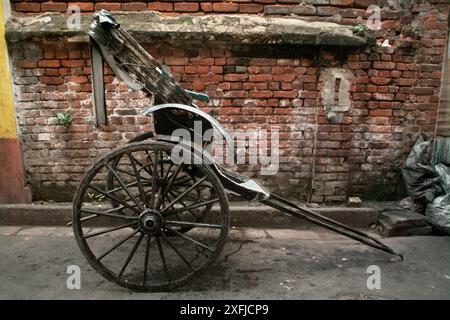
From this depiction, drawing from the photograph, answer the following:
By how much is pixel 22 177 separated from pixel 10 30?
155 centimetres

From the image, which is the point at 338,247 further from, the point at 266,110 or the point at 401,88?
the point at 401,88

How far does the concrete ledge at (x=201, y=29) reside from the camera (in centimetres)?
358

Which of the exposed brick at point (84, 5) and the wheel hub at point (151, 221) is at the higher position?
the exposed brick at point (84, 5)

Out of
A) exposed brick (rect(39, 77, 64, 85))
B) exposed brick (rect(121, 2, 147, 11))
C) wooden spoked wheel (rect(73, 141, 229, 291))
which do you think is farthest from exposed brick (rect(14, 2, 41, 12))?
wooden spoked wheel (rect(73, 141, 229, 291))

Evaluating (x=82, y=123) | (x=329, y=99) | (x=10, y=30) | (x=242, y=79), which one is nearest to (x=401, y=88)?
(x=329, y=99)

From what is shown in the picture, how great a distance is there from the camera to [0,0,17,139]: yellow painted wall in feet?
11.9

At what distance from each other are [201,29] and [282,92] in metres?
1.10

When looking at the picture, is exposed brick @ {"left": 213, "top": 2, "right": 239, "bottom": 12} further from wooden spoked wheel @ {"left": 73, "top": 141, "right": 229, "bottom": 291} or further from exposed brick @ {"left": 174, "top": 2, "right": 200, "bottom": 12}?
wooden spoked wheel @ {"left": 73, "top": 141, "right": 229, "bottom": 291}

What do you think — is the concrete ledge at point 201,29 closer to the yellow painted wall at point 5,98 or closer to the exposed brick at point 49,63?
the yellow painted wall at point 5,98

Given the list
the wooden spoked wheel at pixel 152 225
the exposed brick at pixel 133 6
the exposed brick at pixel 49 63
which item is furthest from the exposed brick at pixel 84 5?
the wooden spoked wheel at pixel 152 225

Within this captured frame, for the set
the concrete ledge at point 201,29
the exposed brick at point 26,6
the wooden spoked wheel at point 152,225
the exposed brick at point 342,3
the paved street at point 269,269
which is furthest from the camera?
the exposed brick at point 342,3

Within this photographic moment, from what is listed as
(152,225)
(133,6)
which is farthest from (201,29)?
(152,225)

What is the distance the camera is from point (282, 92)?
3.86 metres

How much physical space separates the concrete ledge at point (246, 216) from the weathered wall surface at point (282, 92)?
0.21 m
